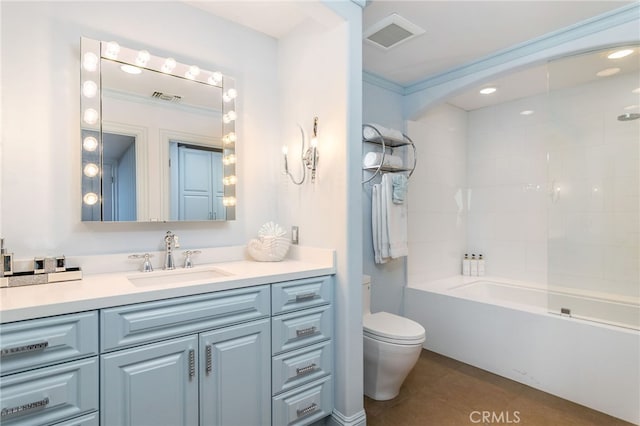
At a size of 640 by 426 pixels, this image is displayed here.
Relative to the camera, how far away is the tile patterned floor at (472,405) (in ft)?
6.42

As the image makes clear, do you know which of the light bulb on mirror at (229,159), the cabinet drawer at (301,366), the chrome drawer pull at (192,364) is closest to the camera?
the chrome drawer pull at (192,364)

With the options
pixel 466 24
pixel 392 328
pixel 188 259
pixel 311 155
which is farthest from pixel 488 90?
pixel 188 259

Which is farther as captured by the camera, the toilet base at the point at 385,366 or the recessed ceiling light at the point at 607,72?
the recessed ceiling light at the point at 607,72

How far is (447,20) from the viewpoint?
2086 mm

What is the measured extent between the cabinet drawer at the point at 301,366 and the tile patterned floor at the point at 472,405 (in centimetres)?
50

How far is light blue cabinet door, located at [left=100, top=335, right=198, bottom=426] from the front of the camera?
121cm

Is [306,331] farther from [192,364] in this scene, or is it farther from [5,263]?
[5,263]

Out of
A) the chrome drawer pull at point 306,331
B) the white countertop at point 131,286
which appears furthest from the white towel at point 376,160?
the chrome drawer pull at point 306,331

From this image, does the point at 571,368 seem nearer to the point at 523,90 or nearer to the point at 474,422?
the point at 474,422

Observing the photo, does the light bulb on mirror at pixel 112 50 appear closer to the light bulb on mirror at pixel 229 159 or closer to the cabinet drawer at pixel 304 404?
the light bulb on mirror at pixel 229 159

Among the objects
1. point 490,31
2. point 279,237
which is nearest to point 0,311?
point 279,237

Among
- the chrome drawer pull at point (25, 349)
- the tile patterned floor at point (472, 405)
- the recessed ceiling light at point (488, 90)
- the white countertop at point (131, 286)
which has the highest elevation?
the recessed ceiling light at point (488, 90)

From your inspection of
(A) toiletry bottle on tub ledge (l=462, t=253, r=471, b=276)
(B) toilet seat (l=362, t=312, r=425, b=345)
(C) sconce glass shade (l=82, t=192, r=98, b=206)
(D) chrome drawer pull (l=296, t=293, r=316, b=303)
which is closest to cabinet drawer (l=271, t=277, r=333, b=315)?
(D) chrome drawer pull (l=296, t=293, r=316, b=303)

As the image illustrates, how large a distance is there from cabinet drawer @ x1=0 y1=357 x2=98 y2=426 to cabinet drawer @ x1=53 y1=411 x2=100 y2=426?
2cm
